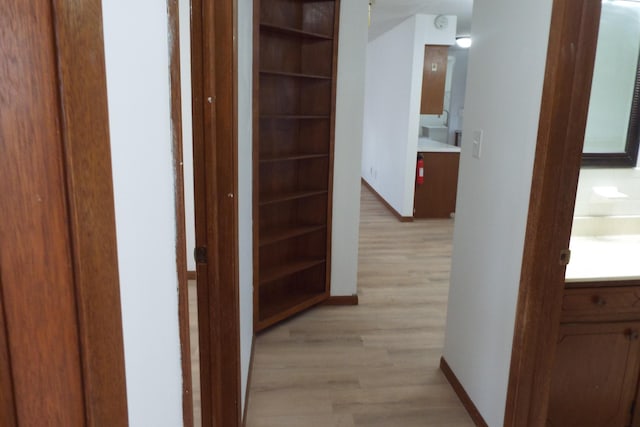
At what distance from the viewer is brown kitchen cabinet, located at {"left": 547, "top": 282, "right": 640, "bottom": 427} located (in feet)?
6.10

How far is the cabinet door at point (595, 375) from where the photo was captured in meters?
1.90

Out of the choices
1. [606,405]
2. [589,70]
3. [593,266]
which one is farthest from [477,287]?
[589,70]

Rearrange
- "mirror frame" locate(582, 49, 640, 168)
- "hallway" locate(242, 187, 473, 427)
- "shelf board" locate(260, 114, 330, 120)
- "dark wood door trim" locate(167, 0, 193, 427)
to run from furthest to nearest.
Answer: "shelf board" locate(260, 114, 330, 120) < "mirror frame" locate(582, 49, 640, 168) < "hallway" locate(242, 187, 473, 427) < "dark wood door trim" locate(167, 0, 193, 427)

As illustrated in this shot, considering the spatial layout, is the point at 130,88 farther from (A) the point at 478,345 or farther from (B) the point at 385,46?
(B) the point at 385,46

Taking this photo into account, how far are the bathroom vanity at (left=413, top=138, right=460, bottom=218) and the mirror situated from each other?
344 centimetres

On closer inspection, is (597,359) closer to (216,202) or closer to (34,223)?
(216,202)

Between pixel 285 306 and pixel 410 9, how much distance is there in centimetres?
358

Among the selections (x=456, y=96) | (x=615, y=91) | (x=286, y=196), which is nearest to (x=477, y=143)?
(x=615, y=91)

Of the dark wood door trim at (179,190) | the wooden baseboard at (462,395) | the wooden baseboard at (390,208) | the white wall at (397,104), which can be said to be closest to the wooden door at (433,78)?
the white wall at (397,104)

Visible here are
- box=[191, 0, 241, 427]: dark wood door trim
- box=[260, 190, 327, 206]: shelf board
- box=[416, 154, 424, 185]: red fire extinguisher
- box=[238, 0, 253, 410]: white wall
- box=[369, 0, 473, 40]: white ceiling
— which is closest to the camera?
box=[191, 0, 241, 427]: dark wood door trim

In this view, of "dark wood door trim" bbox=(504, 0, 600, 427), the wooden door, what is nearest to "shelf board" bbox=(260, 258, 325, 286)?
"dark wood door trim" bbox=(504, 0, 600, 427)

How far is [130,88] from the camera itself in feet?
1.95

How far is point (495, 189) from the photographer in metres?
2.08

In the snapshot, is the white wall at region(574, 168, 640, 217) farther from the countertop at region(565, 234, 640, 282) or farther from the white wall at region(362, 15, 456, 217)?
the white wall at region(362, 15, 456, 217)
